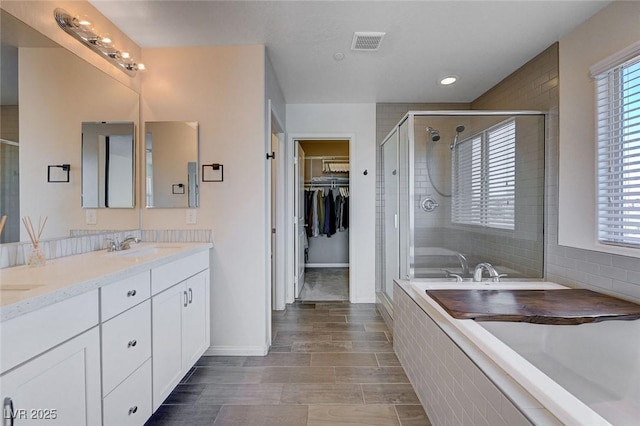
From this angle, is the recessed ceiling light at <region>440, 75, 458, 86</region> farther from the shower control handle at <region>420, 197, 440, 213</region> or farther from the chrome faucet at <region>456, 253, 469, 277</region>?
the chrome faucet at <region>456, 253, 469, 277</region>

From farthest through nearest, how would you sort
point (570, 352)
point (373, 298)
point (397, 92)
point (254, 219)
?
point (373, 298)
point (397, 92)
point (254, 219)
point (570, 352)

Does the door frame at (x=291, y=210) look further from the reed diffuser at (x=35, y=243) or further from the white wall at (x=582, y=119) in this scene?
the reed diffuser at (x=35, y=243)

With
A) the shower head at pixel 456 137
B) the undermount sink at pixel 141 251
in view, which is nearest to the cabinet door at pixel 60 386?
the undermount sink at pixel 141 251

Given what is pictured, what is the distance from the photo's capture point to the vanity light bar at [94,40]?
1729 mm

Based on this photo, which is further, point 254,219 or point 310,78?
point 310,78

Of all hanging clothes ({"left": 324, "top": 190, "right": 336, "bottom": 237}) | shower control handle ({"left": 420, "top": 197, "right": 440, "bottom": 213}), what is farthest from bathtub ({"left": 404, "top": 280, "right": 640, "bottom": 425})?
hanging clothes ({"left": 324, "top": 190, "right": 336, "bottom": 237})

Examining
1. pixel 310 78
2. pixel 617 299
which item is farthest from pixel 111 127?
pixel 617 299

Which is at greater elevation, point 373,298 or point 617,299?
point 617,299

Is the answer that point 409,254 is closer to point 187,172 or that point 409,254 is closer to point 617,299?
point 617,299

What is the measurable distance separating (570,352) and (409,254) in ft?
3.91

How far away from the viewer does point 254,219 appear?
7.78 feet

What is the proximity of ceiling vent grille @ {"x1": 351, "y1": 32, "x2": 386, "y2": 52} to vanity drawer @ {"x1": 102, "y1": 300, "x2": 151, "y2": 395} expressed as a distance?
2.19 metres

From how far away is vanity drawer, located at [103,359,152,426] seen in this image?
1.25 m

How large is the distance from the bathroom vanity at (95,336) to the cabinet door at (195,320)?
13 millimetres
